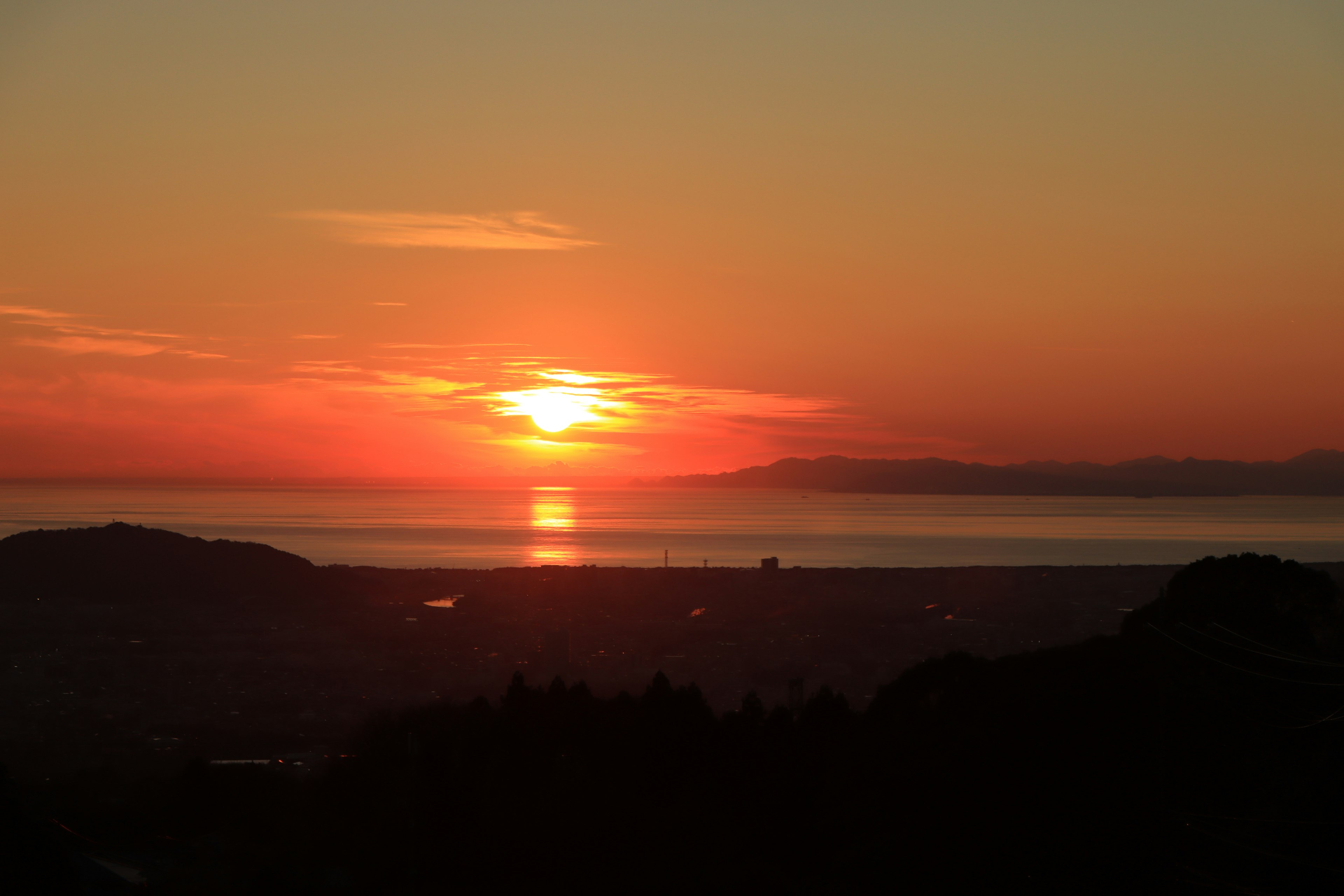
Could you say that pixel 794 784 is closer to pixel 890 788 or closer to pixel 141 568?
pixel 890 788

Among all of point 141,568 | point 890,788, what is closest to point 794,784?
point 890,788

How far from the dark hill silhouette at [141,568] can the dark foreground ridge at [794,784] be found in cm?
2974

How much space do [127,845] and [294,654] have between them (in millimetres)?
27077

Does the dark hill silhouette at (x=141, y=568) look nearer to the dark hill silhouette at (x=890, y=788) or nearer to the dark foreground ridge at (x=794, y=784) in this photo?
the dark foreground ridge at (x=794, y=784)

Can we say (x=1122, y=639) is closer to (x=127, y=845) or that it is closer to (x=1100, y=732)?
(x=1100, y=732)

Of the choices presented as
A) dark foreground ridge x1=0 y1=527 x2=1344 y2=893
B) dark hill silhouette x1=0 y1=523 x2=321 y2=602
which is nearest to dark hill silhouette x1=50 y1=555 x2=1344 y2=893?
dark foreground ridge x1=0 y1=527 x2=1344 y2=893

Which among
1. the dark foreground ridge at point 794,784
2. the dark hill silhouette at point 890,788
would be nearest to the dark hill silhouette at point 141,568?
the dark foreground ridge at point 794,784

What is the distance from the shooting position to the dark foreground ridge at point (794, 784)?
73.5 ft

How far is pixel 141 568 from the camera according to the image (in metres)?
69.6

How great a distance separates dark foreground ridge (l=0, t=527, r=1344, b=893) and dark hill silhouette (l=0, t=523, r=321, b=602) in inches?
1171

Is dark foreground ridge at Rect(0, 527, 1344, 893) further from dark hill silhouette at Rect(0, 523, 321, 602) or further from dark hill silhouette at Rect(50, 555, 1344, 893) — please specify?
dark hill silhouette at Rect(0, 523, 321, 602)

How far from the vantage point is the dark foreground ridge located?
73.5 ft

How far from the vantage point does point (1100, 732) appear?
25.3 meters

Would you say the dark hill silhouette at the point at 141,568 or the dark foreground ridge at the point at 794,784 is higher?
the dark hill silhouette at the point at 141,568
